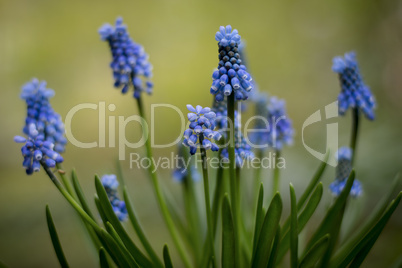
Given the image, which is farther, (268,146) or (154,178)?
(268,146)

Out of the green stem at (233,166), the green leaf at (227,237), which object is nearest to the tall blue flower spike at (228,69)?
the green stem at (233,166)

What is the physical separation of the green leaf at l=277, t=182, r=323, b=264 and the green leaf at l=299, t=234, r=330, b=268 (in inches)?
2.0

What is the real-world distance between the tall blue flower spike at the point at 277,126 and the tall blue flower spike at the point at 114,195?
384mm

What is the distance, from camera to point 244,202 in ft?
3.62

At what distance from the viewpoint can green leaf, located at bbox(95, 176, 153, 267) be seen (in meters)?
0.71

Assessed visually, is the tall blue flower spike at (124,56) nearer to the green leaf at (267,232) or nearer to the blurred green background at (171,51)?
the green leaf at (267,232)

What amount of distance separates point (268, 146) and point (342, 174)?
0.64 ft

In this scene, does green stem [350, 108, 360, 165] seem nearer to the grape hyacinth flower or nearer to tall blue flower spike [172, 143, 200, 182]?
the grape hyacinth flower

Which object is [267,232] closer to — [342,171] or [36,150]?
[342,171]

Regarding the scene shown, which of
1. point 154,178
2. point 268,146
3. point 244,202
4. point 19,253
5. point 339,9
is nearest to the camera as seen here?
point 154,178

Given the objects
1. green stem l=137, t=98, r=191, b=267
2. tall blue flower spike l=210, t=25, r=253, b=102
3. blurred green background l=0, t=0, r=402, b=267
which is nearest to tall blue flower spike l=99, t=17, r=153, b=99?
green stem l=137, t=98, r=191, b=267

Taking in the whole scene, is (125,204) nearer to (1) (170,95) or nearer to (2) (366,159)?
(2) (366,159)

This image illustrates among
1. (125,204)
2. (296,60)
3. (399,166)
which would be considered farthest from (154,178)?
(296,60)

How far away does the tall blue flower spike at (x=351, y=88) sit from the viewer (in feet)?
2.81
